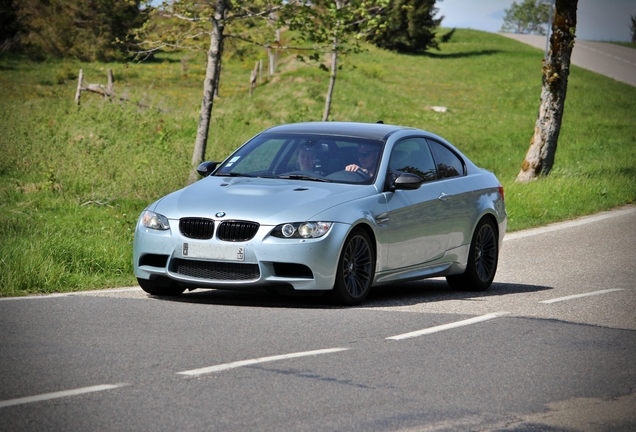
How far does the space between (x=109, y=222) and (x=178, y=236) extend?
647 centimetres

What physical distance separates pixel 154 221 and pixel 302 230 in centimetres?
135

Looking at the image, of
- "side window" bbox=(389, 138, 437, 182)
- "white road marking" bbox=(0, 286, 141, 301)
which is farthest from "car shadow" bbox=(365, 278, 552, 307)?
"white road marking" bbox=(0, 286, 141, 301)

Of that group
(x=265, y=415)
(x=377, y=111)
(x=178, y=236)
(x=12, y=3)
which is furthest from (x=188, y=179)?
(x=12, y=3)

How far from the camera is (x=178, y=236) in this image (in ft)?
29.4

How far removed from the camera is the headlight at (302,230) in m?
8.76

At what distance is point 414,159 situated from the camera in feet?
34.7

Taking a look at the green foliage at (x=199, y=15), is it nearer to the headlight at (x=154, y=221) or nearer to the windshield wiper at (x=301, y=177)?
the windshield wiper at (x=301, y=177)

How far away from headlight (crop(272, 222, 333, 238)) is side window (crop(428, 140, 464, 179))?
2386 mm

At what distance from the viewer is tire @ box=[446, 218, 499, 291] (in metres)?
11.1

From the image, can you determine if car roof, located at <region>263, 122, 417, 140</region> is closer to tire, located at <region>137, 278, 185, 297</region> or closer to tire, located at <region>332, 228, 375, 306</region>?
tire, located at <region>332, 228, 375, 306</region>

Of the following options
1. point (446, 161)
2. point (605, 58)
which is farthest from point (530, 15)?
point (446, 161)

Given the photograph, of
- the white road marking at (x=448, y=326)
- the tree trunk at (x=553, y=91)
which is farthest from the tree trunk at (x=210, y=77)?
the white road marking at (x=448, y=326)

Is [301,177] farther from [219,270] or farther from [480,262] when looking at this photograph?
[480,262]

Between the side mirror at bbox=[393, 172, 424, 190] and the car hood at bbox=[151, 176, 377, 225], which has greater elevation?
the side mirror at bbox=[393, 172, 424, 190]
